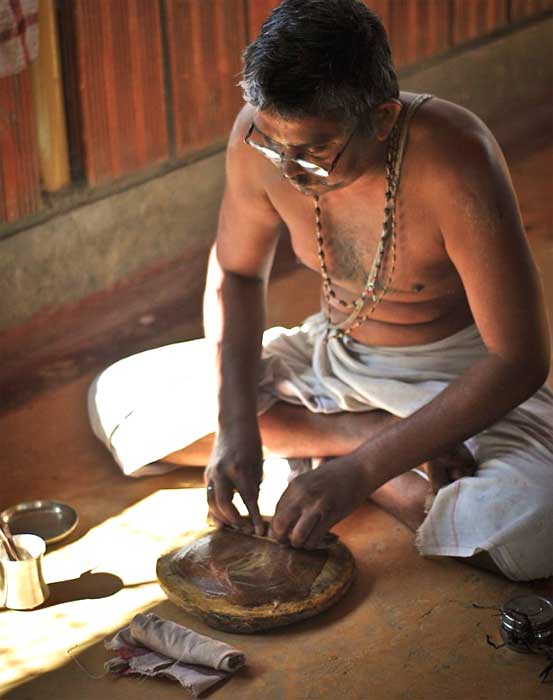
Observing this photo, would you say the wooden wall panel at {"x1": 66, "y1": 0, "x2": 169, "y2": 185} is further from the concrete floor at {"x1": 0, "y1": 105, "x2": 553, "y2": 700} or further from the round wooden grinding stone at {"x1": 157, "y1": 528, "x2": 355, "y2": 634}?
the round wooden grinding stone at {"x1": 157, "y1": 528, "x2": 355, "y2": 634}

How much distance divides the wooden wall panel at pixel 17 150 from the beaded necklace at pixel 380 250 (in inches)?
67.2

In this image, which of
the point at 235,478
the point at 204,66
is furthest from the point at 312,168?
the point at 204,66

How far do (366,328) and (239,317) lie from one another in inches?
16.0

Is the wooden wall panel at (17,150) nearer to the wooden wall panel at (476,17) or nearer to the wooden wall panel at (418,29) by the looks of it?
the wooden wall panel at (418,29)

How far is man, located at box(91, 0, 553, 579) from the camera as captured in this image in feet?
10.5

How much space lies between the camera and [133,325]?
566 cm

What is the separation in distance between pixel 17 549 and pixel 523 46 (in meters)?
5.69

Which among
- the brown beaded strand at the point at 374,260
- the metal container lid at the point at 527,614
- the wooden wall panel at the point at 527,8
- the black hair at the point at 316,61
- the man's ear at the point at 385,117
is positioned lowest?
the metal container lid at the point at 527,614

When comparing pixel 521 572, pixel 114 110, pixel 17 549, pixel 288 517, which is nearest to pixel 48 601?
pixel 17 549

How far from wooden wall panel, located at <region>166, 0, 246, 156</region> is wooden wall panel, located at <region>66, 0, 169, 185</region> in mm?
113

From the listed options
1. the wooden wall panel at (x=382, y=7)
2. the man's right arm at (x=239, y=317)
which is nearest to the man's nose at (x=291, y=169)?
the man's right arm at (x=239, y=317)

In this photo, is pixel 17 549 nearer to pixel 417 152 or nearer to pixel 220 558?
pixel 220 558

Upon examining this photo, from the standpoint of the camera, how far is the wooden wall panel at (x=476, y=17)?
7.56 metres

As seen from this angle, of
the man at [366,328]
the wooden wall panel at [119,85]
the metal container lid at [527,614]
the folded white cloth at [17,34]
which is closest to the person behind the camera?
the man at [366,328]
